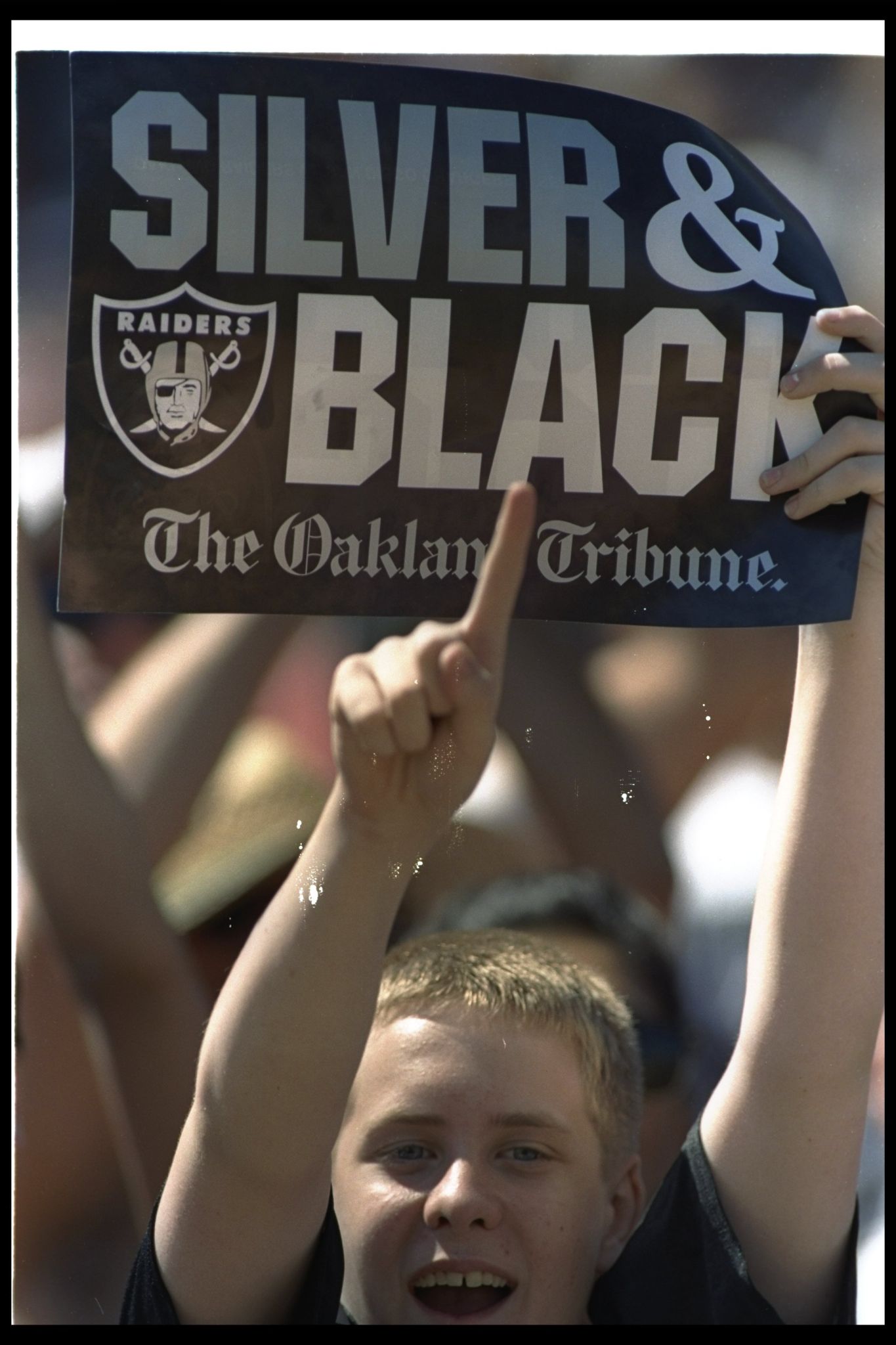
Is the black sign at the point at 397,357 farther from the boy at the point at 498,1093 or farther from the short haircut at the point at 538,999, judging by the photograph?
the short haircut at the point at 538,999

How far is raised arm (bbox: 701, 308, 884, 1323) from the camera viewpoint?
4.39ft

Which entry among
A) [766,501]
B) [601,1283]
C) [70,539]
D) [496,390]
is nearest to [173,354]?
[70,539]

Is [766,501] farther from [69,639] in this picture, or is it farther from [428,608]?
[69,639]

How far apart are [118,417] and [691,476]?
58cm

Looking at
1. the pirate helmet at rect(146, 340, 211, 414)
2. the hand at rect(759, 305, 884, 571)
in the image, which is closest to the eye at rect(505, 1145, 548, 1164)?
the hand at rect(759, 305, 884, 571)

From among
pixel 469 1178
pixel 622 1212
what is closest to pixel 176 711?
pixel 469 1178

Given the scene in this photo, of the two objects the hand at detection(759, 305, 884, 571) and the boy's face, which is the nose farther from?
the hand at detection(759, 305, 884, 571)

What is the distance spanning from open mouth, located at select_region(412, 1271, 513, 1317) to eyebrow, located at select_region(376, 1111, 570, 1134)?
14 centimetres

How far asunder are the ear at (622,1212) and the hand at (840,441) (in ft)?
2.21

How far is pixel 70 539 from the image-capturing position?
139 centimetres

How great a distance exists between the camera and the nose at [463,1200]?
1278 mm

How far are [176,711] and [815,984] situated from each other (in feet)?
2.29

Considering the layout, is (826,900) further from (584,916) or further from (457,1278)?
(457,1278)

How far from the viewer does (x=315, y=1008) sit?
4.11 ft
